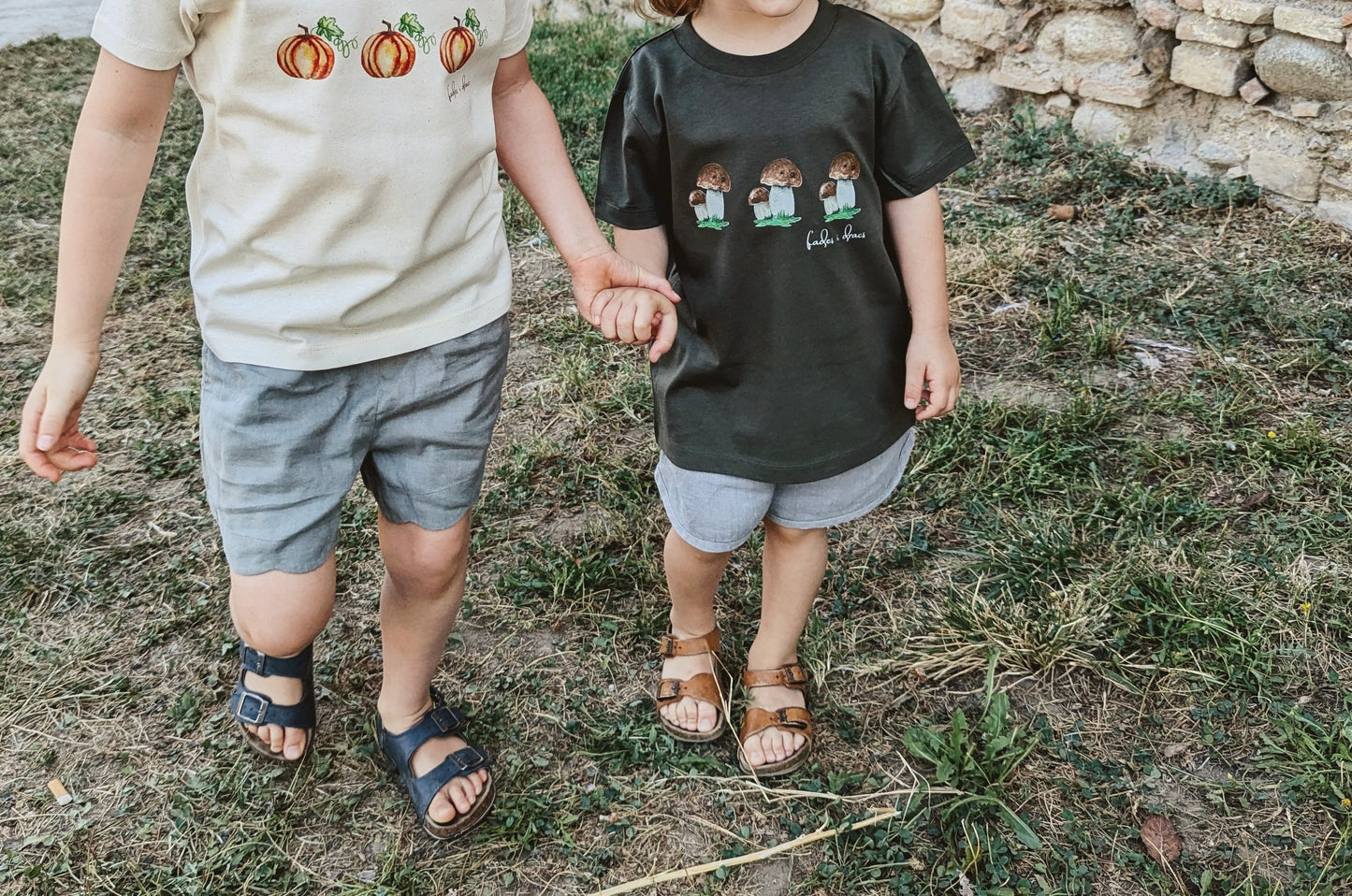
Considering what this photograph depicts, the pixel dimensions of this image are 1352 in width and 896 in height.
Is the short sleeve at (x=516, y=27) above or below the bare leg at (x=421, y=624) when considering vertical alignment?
above

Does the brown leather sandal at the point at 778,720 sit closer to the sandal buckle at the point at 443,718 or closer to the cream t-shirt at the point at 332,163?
the sandal buckle at the point at 443,718

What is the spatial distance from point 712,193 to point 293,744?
1.21 m

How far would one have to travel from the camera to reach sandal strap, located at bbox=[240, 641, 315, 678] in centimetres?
192

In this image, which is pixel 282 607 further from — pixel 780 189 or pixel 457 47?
pixel 780 189

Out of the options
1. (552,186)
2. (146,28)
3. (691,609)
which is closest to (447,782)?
(691,609)

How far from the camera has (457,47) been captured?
144cm

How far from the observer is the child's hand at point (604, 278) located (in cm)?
164

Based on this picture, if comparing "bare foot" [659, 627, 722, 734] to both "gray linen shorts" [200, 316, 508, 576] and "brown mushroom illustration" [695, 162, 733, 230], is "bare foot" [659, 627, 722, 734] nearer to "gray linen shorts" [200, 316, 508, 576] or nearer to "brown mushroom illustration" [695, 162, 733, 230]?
"gray linen shorts" [200, 316, 508, 576]

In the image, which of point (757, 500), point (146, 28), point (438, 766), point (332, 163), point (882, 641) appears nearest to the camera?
point (146, 28)

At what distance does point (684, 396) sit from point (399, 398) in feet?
1.45

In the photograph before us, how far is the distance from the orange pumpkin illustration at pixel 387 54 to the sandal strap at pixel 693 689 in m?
1.18

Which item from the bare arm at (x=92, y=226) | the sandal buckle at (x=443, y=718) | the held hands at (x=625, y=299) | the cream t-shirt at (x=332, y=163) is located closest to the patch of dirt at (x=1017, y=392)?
the held hands at (x=625, y=299)

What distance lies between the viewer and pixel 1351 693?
1971 millimetres

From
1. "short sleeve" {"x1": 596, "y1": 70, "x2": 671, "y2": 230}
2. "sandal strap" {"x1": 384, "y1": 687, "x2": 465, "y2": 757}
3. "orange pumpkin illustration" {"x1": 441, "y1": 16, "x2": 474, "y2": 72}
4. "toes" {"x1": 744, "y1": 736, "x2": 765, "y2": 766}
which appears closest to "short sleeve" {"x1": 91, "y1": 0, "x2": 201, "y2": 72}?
"orange pumpkin illustration" {"x1": 441, "y1": 16, "x2": 474, "y2": 72}
